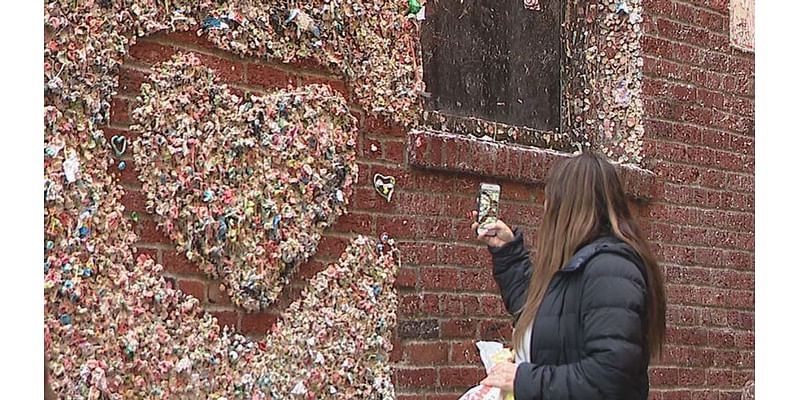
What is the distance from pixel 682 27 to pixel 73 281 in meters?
3.74

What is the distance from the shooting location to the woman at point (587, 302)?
12.8 ft

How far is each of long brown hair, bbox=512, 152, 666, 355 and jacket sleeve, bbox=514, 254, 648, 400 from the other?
0.14 m

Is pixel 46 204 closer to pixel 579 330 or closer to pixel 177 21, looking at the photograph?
pixel 177 21

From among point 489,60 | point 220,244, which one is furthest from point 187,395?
point 489,60

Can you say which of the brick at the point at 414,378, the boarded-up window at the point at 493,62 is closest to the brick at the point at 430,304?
the brick at the point at 414,378

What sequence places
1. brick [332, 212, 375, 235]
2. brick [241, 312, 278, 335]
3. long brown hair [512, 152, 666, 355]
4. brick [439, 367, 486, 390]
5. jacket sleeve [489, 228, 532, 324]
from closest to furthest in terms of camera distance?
long brown hair [512, 152, 666, 355] < jacket sleeve [489, 228, 532, 324] < brick [241, 312, 278, 335] < brick [332, 212, 375, 235] < brick [439, 367, 486, 390]

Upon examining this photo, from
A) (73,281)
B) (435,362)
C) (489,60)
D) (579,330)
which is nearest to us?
(579,330)

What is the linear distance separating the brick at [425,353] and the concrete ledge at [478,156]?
0.73 m

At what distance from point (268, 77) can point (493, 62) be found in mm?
1502

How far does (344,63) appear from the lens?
5344 mm

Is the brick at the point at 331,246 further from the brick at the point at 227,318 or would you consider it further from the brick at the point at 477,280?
the brick at the point at 477,280

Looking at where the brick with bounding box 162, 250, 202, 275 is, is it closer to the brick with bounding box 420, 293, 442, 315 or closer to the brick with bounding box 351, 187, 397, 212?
the brick with bounding box 351, 187, 397, 212

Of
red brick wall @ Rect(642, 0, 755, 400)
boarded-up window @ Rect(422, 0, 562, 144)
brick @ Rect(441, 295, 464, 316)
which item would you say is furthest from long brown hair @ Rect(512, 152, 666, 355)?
red brick wall @ Rect(642, 0, 755, 400)

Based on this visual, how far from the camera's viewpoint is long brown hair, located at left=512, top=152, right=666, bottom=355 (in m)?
4.16
